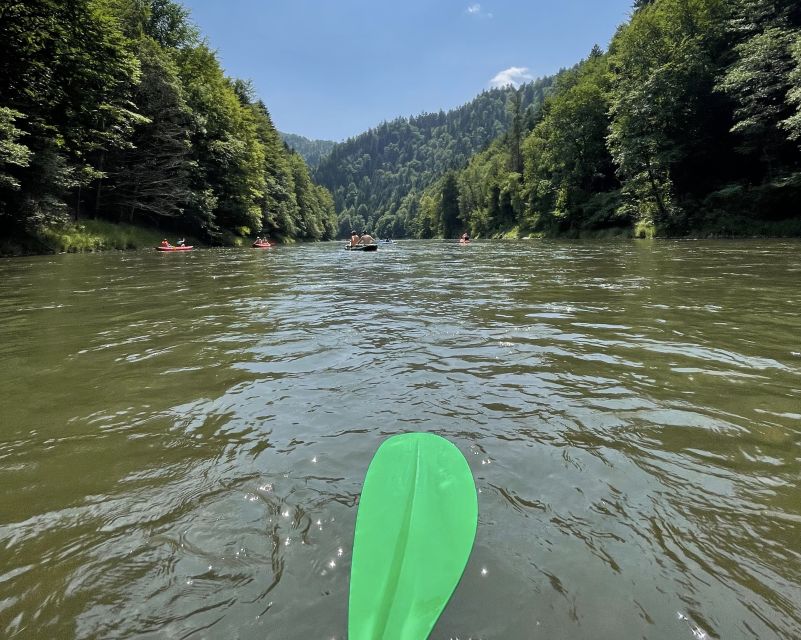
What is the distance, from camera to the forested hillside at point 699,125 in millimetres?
24438

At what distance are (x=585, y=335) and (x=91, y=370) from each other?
17.2ft

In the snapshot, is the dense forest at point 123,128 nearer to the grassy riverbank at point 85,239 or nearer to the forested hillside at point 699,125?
the grassy riverbank at point 85,239

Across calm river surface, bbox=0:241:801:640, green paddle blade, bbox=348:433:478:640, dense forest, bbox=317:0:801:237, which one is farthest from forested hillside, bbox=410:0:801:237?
green paddle blade, bbox=348:433:478:640

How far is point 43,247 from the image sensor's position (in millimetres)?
20062

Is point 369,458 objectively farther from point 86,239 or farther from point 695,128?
point 695,128

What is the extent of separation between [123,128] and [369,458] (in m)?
30.1

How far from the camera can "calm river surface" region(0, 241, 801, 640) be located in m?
→ 1.59

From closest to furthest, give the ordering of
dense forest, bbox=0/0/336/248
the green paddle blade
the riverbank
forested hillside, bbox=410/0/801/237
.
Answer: the green paddle blade < dense forest, bbox=0/0/336/248 < the riverbank < forested hillside, bbox=410/0/801/237

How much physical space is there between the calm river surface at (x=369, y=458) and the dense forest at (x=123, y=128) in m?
16.0

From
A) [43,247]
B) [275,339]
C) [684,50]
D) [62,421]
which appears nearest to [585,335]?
[275,339]

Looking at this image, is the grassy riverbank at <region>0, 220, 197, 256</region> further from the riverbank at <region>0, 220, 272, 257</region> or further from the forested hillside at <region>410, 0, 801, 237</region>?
the forested hillside at <region>410, 0, 801, 237</region>

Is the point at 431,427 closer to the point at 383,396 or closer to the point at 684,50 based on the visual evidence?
the point at 383,396

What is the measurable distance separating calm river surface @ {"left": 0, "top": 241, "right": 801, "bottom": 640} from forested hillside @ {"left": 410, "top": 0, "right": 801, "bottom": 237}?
25.5 metres

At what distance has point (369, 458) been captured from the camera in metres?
2.62
